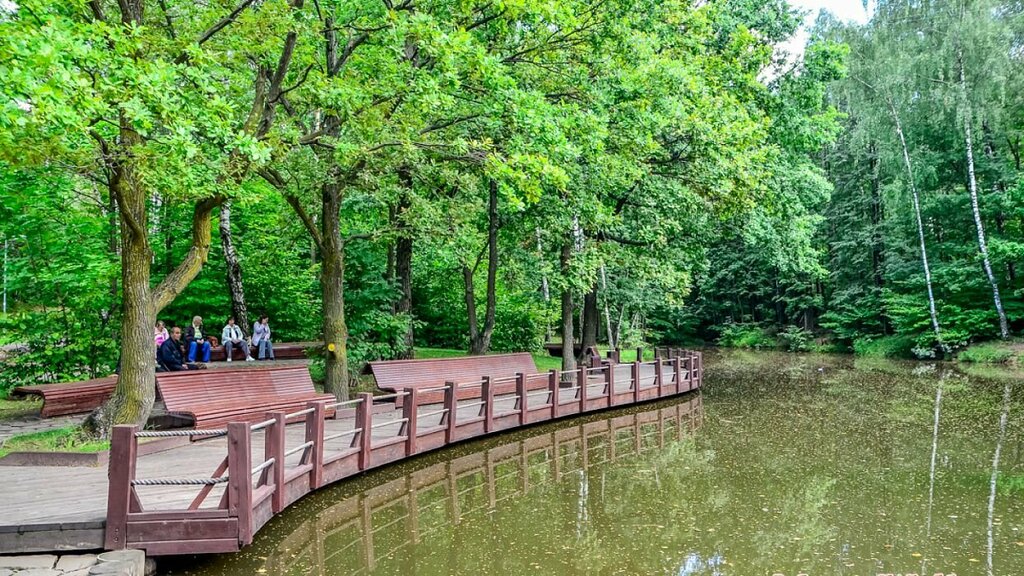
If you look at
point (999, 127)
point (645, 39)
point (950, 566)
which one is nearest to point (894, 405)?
point (645, 39)

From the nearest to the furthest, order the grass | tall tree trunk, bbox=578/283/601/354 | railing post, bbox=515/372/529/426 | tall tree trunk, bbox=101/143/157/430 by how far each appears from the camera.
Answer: the grass, tall tree trunk, bbox=101/143/157/430, railing post, bbox=515/372/529/426, tall tree trunk, bbox=578/283/601/354

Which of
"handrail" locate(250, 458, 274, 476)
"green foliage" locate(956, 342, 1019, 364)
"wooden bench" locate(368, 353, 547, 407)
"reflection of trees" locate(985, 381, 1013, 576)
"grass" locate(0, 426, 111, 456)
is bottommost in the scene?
"reflection of trees" locate(985, 381, 1013, 576)

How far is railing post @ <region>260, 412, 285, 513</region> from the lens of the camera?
7.17 m

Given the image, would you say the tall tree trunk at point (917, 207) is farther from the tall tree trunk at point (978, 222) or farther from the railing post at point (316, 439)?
the railing post at point (316, 439)

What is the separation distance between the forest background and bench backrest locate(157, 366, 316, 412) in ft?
→ 1.40

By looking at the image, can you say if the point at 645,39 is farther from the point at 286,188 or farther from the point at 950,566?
the point at 950,566

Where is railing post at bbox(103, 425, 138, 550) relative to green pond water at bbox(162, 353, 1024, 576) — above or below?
above

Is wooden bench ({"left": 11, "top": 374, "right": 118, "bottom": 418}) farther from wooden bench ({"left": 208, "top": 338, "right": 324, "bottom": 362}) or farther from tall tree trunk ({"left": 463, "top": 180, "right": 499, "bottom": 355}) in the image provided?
tall tree trunk ({"left": 463, "top": 180, "right": 499, "bottom": 355})

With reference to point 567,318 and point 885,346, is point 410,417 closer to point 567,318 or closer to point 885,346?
point 567,318

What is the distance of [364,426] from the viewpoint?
9578mm

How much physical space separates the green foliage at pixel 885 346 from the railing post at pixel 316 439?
101 feet

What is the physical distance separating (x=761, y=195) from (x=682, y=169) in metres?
2.38

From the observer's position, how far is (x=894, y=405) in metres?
16.6

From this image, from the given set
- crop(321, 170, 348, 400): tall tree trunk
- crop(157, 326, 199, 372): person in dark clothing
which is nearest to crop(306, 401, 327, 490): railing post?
crop(321, 170, 348, 400): tall tree trunk
